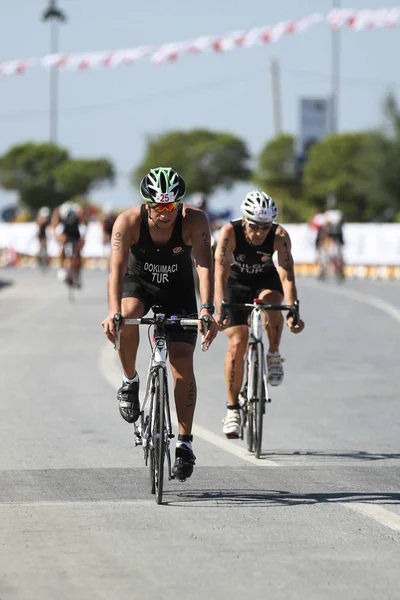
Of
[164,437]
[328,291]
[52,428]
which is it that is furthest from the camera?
[328,291]

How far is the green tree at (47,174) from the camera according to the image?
139500 millimetres

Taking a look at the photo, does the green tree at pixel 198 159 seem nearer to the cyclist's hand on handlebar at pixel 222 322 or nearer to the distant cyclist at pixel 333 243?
the distant cyclist at pixel 333 243

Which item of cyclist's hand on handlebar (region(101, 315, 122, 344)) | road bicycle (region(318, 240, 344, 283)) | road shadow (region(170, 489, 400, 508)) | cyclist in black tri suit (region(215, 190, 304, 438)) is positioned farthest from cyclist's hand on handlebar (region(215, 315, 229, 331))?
road bicycle (region(318, 240, 344, 283))

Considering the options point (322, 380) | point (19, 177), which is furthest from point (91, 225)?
point (19, 177)

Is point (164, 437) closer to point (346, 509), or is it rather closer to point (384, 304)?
point (346, 509)

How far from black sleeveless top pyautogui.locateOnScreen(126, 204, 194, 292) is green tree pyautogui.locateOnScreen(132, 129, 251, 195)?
469ft

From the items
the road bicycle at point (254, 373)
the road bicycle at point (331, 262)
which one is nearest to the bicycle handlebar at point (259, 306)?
the road bicycle at point (254, 373)

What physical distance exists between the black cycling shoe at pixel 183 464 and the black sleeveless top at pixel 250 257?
8.54 feet

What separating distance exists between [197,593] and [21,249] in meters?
54.0

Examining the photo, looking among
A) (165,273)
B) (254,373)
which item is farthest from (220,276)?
(165,273)

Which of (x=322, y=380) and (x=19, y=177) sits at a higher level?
(x=19, y=177)

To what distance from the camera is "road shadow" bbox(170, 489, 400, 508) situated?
865cm

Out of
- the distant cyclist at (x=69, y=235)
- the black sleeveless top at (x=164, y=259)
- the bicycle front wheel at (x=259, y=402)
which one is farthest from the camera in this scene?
the distant cyclist at (x=69, y=235)

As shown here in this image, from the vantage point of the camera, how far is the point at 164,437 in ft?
28.4
